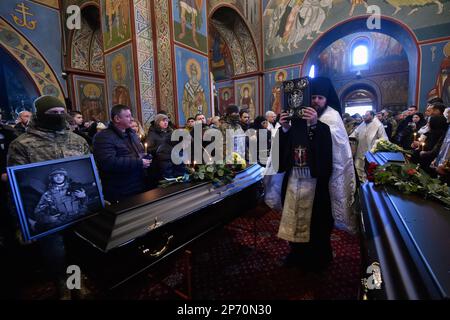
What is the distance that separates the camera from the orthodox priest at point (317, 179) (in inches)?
87.7

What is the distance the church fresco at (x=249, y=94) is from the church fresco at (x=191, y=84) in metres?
5.05

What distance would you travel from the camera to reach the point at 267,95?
11852mm

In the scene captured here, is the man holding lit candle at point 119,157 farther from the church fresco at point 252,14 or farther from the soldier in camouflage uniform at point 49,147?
the church fresco at point 252,14

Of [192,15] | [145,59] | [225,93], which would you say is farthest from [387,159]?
[225,93]

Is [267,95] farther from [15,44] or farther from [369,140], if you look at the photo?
[15,44]

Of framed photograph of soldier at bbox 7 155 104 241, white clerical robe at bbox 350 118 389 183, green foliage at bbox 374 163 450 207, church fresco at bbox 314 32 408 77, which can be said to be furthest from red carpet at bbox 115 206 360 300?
church fresco at bbox 314 32 408 77

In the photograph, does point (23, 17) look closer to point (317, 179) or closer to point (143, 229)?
point (143, 229)

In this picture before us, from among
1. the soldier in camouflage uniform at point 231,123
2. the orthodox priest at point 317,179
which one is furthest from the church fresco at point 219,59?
the orthodox priest at point 317,179

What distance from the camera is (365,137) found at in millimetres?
5578

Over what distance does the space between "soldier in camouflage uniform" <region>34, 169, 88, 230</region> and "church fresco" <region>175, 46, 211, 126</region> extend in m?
5.17

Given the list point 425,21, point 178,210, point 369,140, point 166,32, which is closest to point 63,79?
point 166,32
